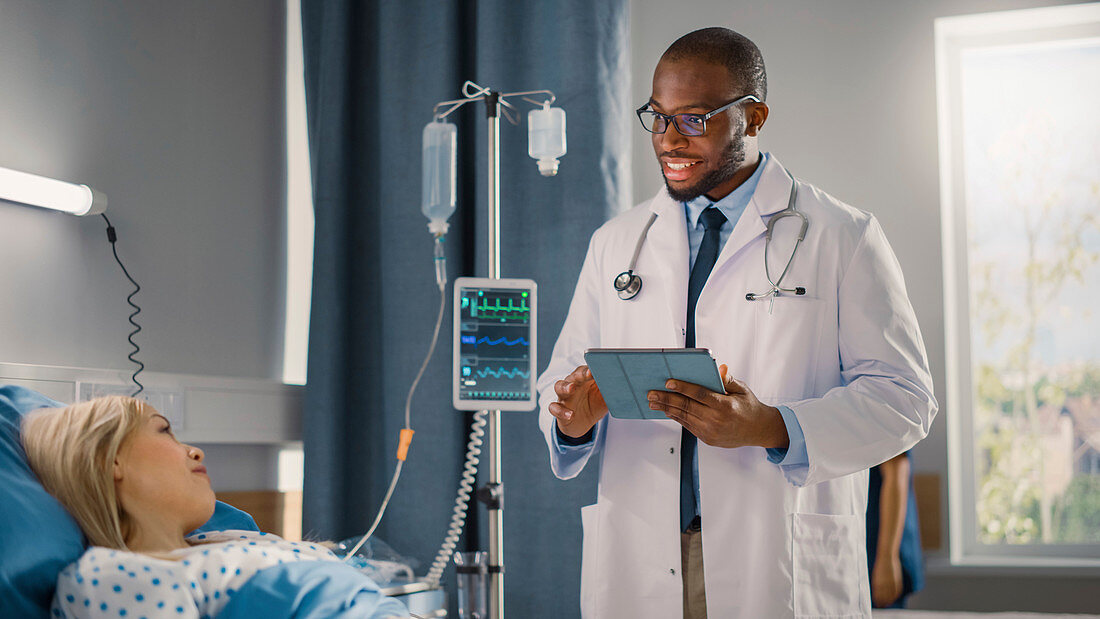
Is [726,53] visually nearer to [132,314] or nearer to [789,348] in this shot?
[789,348]

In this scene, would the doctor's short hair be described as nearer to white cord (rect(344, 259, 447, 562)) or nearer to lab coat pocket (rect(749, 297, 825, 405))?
lab coat pocket (rect(749, 297, 825, 405))

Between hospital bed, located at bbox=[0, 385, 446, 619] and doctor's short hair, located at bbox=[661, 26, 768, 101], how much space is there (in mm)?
1061

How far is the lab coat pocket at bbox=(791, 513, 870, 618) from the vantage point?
4.80 feet

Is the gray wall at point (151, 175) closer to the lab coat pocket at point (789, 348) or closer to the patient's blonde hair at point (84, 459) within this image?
the patient's blonde hair at point (84, 459)

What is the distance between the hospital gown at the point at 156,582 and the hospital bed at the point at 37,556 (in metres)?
0.03

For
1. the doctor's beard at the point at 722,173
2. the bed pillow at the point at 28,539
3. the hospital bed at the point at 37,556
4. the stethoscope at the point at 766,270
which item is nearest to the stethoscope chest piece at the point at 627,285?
the stethoscope at the point at 766,270

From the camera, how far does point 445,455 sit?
2410 mm

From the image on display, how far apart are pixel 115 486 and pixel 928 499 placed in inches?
76.8

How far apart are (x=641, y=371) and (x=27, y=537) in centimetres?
84

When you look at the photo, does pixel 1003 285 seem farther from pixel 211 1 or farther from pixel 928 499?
pixel 211 1

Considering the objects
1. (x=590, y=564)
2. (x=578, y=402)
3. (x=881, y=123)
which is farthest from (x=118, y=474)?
(x=881, y=123)

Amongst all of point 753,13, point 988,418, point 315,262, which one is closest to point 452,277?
point 315,262

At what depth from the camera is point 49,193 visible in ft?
5.98

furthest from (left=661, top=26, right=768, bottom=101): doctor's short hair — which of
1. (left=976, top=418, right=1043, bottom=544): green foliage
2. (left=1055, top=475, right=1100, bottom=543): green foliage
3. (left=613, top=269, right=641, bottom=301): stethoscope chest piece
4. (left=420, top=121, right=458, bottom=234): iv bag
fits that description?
(left=1055, top=475, right=1100, bottom=543): green foliage
